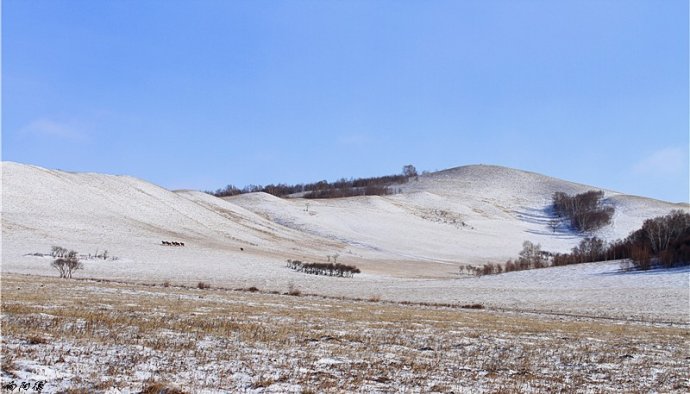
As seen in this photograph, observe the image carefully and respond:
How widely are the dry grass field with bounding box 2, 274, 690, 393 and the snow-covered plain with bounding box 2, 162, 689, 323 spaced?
18.9 metres

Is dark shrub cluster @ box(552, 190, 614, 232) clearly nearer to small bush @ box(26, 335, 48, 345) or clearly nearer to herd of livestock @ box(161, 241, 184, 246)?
herd of livestock @ box(161, 241, 184, 246)

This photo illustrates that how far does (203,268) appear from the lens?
6172 centimetres

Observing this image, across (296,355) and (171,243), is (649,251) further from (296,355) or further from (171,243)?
(296,355)

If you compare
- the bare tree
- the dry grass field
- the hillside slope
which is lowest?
the dry grass field

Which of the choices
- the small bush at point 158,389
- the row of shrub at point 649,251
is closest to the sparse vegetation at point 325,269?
the row of shrub at point 649,251

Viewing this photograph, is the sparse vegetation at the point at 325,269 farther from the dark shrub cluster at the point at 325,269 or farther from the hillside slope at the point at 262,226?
the hillside slope at the point at 262,226

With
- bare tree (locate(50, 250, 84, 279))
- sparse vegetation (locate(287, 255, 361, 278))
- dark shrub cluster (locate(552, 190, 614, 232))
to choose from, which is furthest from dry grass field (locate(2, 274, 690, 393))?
dark shrub cluster (locate(552, 190, 614, 232))

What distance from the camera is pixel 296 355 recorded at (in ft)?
41.0

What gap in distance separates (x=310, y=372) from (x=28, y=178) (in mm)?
110085

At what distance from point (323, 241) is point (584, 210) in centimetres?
9788

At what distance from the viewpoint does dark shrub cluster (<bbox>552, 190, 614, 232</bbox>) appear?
160 metres

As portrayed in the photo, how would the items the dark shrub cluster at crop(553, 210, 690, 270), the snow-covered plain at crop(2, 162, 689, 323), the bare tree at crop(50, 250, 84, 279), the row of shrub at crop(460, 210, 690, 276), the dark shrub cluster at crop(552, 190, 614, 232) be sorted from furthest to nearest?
the dark shrub cluster at crop(552, 190, 614, 232) < the row of shrub at crop(460, 210, 690, 276) < the dark shrub cluster at crop(553, 210, 690, 270) < the snow-covered plain at crop(2, 162, 689, 323) < the bare tree at crop(50, 250, 84, 279)

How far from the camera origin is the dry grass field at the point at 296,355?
9664mm

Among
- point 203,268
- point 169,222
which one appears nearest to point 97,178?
point 169,222
